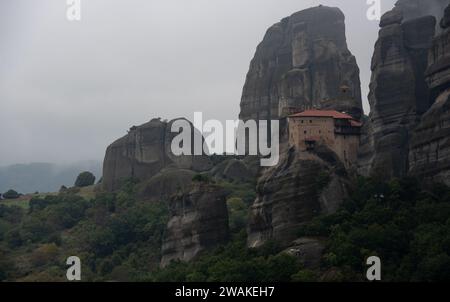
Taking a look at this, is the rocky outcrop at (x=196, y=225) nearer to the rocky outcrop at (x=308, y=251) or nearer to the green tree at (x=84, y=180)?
the rocky outcrop at (x=308, y=251)

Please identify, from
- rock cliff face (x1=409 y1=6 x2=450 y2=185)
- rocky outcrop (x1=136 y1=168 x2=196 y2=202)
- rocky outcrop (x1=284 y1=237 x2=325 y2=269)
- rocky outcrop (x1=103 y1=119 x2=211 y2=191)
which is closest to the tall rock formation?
rocky outcrop (x1=284 y1=237 x2=325 y2=269)

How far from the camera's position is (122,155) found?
14425 centimetres

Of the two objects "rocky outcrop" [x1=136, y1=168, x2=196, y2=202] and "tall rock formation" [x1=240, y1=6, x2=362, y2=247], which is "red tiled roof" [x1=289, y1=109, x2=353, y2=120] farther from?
"rocky outcrop" [x1=136, y1=168, x2=196, y2=202]

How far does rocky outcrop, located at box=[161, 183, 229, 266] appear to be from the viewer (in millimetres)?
101688

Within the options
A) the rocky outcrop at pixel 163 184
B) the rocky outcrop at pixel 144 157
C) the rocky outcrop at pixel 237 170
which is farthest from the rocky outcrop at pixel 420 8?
the rocky outcrop at pixel 144 157

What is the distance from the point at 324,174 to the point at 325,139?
16.6ft

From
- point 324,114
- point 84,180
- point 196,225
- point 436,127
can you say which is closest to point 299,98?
point 324,114

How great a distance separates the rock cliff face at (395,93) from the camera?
341 ft

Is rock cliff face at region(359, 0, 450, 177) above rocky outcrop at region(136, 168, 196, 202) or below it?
above

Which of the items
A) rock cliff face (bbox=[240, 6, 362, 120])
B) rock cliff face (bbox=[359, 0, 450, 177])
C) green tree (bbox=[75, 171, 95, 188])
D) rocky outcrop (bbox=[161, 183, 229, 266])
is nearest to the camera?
rocky outcrop (bbox=[161, 183, 229, 266])

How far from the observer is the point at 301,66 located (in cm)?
13825

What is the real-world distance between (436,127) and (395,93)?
36.9 ft

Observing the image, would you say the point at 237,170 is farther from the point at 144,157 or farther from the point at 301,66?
the point at 301,66

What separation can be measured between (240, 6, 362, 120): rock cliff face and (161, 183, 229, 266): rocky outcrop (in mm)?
29849
